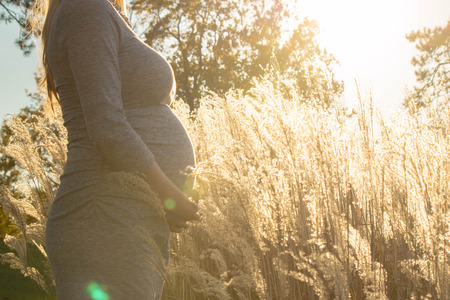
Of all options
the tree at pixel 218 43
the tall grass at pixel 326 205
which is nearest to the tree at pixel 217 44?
the tree at pixel 218 43

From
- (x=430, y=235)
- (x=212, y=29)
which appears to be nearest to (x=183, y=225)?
(x=430, y=235)

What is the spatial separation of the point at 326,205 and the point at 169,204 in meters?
0.95

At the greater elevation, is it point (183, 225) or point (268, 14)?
point (268, 14)

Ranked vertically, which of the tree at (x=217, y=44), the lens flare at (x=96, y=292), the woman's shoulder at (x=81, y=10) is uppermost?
the tree at (x=217, y=44)

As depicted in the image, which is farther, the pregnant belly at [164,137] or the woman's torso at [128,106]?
the pregnant belly at [164,137]

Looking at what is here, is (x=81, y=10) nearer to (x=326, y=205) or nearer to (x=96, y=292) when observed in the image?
(x=96, y=292)

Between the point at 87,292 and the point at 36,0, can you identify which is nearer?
the point at 87,292

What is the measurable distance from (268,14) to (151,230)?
653 inches

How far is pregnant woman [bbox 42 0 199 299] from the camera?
1.13 metres

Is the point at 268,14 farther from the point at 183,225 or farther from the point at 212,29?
the point at 183,225

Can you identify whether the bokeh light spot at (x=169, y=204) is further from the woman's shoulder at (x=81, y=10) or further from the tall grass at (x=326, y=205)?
the woman's shoulder at (x=81, y=10)

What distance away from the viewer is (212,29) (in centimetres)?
1617

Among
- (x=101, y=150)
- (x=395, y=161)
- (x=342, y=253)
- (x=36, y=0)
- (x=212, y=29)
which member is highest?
(x=212, y=29)

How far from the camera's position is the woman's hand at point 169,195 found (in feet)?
4.00
